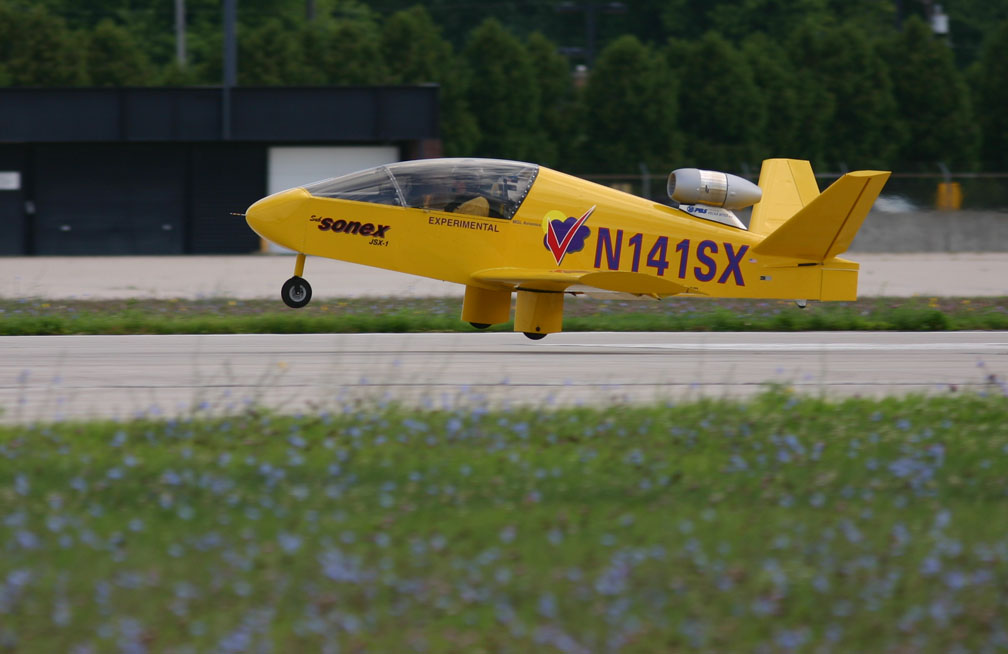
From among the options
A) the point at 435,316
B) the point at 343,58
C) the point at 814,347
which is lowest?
the point at 435,316

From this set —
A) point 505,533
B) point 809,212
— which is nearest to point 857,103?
point 809,212

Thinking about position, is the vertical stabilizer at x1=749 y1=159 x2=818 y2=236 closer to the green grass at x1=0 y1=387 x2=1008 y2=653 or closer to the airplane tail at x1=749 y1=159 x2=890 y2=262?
the airplane tail at x1=749 y1=159 x2=890 y2=262

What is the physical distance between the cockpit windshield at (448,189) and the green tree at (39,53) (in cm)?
2789

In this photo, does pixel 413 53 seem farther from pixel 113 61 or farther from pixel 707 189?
pixel 707 189

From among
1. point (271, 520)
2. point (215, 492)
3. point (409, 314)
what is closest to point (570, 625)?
point (271, 520)

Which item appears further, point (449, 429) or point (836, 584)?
point (449, 429)

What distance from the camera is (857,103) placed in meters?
40.5

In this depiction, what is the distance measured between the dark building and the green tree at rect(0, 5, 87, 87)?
23.8 feet

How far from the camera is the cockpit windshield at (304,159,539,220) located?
12.5 metres

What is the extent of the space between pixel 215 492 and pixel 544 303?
665cm

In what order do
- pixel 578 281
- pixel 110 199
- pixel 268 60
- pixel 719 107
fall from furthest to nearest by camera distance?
1. pixel 719 107
2. pixel 268 60
3. pixel 110 199
4. pixel 578 281

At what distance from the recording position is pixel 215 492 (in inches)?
243

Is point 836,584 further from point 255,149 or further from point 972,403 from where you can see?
point 255,149

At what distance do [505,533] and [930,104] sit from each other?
38232 mm
